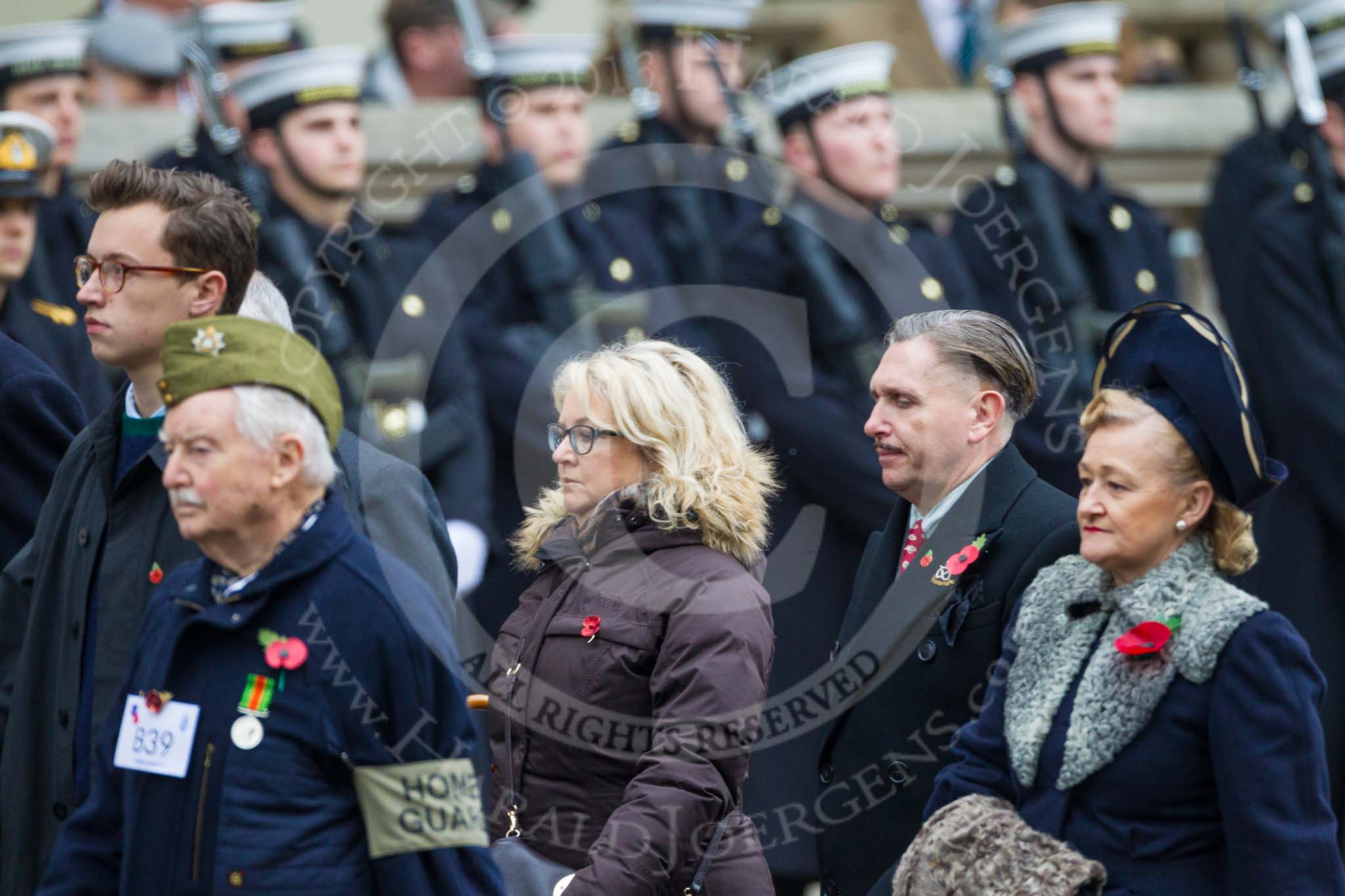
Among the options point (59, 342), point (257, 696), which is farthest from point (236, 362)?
point (59, 342)

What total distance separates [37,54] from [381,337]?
131 centimetres

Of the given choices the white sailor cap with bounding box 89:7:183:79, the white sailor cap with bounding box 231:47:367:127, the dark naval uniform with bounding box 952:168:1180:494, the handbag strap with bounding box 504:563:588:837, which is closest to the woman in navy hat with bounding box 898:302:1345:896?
the handbag strap with bounding box 504:563:588:837

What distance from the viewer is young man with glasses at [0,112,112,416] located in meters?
5.70

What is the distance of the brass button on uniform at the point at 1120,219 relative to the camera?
7527 mm

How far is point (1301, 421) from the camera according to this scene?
6996mm

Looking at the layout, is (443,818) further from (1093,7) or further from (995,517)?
(1093,7)

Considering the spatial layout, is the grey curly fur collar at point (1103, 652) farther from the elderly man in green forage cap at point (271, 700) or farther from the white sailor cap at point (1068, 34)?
the white sailor cap at point (1068, 34)

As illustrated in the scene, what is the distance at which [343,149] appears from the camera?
6.86m

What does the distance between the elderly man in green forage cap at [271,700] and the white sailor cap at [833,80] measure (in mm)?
4026

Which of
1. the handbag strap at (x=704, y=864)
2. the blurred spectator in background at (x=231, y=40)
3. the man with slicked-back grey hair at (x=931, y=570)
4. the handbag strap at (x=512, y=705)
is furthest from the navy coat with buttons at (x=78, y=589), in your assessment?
the blurred spectator in background at (x=231, y=40)

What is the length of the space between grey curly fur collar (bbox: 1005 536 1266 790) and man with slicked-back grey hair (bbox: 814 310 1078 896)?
0.31 metres

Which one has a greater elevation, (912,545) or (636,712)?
(912,545)

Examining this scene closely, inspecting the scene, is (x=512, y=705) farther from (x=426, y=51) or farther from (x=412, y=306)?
(x=426, y=51)

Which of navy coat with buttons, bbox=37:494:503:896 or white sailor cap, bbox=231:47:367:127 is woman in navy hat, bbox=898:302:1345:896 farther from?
white sailor cap, bbox=231:47:367:127
